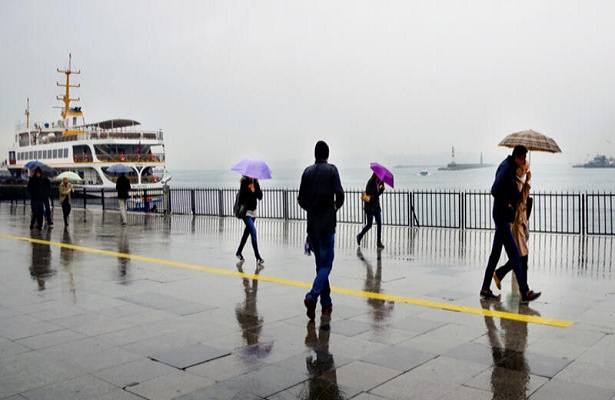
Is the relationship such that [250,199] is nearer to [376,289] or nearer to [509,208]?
[376,289]

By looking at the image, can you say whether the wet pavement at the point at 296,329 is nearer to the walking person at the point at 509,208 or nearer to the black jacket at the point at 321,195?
the walking person at the point at 509,208

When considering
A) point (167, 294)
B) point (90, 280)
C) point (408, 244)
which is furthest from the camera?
point (408, 244)

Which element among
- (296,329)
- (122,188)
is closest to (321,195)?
(296,329)

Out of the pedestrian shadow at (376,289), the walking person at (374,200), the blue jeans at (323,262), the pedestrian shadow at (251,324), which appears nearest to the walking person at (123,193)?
the walking person at (374,200)

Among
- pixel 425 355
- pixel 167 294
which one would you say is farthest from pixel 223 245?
pixel 425 355

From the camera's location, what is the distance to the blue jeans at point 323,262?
6.46 metres

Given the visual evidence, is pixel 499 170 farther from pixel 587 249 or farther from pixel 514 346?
pixel 587 249

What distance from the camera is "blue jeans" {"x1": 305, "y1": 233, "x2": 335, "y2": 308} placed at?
6465mm

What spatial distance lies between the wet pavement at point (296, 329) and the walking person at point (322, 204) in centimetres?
52

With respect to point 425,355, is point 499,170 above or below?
above

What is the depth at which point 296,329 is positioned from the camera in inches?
237

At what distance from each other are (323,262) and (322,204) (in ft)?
2.05

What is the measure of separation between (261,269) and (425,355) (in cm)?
485

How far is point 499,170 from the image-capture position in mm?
7184
